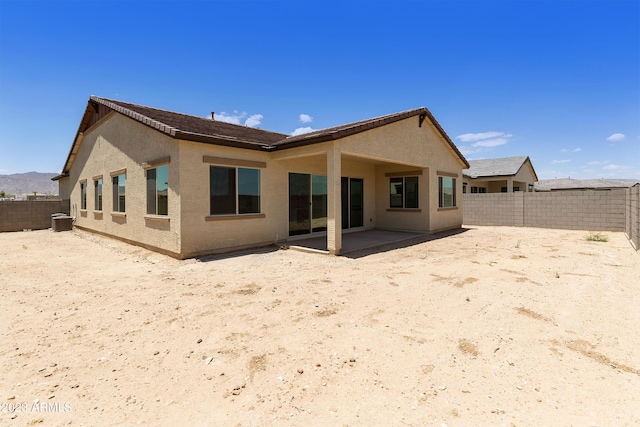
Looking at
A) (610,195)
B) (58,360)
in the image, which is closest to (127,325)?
(58,360)

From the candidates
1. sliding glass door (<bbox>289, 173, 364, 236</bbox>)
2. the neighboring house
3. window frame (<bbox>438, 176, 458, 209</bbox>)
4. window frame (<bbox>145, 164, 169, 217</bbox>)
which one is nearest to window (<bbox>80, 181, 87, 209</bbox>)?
window frame (<bbox>145, 164, 169, 217</bbox>)

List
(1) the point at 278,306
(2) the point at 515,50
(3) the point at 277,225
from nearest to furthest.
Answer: (1) the point at 278,306, (3) the point at 277,225, (2) the point at 515,50

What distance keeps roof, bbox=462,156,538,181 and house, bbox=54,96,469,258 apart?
11974 millimetres

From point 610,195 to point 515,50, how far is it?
803cm

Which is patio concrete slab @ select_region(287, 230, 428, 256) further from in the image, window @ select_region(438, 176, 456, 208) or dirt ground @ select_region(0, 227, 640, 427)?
window @ select_region(438, 176, 456, 208)

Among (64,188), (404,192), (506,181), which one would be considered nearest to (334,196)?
(404,192)

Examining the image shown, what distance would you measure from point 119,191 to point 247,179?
5.91 meters

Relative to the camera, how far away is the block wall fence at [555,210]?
13.6 m

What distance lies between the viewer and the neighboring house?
2528 cm

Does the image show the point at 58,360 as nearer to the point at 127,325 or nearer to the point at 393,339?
the point at 127,325

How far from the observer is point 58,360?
3.14 meters

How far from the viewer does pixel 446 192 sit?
48.1 ft

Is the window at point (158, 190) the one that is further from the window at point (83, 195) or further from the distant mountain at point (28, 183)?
the distant mountain at point (28, 183)

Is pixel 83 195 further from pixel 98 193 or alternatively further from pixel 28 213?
pixel 28 213
